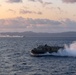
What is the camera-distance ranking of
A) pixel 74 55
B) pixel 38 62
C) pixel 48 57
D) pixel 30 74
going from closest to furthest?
1. pixel 30 74
2. pixel 38 62
3. pixel 48 57
4. pixel 74 55

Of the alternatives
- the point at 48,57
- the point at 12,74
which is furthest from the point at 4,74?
the point at 48,57

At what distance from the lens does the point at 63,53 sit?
364ft

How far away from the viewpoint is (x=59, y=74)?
6656 cm

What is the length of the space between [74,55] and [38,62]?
22.5 metres

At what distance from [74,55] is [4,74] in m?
47.7

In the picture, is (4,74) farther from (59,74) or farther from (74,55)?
(74,55)

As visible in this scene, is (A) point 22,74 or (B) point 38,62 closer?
(A) point 22,74

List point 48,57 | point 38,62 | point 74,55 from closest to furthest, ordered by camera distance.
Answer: point 38,62
point 48,57
point 74,55

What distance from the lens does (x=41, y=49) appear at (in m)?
108

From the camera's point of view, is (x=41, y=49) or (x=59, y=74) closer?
(x=59, y=74)

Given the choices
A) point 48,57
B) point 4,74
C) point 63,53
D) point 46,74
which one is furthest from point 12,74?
point 63,53

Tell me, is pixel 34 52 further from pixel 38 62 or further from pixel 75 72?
pixel 75 72

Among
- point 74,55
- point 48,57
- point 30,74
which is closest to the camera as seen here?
point 30,74

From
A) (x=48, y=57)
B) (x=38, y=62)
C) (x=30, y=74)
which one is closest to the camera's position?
(x=30, y=74)
